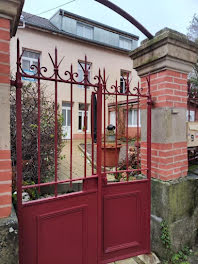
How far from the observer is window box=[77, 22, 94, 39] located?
12828 mm

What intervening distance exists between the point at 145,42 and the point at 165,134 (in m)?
1.30

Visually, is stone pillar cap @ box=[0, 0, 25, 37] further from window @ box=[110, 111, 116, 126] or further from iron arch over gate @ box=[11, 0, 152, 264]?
window @ box=[110, 111, 116, 126]

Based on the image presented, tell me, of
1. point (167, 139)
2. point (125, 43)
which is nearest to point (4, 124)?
point (167, 139)

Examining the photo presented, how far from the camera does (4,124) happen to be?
1.42 meters

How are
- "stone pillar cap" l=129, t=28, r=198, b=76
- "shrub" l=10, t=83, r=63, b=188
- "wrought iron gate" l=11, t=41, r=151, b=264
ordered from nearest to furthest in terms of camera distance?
"wrought iron gate" l=11, t=41, r=151, b=264, "stone pillar cap" l=129, t=28, r=198, b=76, "shrub" l=10, t=83, r=63, b=188

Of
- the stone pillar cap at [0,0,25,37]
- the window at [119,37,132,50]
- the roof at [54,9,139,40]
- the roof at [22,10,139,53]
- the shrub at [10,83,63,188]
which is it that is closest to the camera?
the stone pillar cap at [0,0,25,37]

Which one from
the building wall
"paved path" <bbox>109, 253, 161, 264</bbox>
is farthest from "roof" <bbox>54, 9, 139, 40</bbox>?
"paved path" <bbox>109, 253, 161, 264</bbox>

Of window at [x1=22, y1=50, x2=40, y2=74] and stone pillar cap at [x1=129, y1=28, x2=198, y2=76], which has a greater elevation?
window at [x1=22, y1=50, x2=40, y2=74]

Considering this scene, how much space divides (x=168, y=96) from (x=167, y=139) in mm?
527

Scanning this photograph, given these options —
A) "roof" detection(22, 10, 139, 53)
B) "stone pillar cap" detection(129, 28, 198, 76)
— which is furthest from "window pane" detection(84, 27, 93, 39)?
"stone pillar cap" detection(129, 28, 198, 76)

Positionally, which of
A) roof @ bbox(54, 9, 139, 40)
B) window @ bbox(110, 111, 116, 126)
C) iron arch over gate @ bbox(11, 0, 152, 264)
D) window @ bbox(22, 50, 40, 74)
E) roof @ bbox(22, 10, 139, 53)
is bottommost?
iron arch over gate @ bbox(11, 0, 152, 264)

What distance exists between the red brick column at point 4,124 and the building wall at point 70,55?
310 inches

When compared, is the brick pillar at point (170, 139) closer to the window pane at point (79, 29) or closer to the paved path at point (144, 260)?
the paved path at point (144, 260)

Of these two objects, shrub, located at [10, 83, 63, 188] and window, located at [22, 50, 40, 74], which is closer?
shrub, located at [10, 83, 63, 188]
